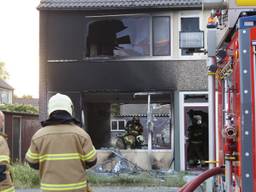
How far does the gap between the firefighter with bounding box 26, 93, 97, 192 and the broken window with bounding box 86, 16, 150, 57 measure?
13.2m

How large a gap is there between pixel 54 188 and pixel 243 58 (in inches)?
78.7

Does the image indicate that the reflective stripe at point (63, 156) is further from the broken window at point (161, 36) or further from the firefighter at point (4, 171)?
the broken window at point (161, 36)

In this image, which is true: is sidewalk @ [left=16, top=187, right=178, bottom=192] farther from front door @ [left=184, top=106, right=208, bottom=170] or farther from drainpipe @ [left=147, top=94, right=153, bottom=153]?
drainpipe @ [left=147, top=94, right=153, bottom=153]

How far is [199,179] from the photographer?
4.76 metres

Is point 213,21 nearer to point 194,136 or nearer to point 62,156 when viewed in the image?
point 62,156

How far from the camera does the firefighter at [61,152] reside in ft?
15.1

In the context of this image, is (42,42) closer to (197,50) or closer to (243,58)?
(197,50)

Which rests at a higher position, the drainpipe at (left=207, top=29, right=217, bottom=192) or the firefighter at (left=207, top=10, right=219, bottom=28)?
the firefighter at (left=207, top=10, right=219, bottom=28)

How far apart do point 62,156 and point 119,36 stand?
13.7 m

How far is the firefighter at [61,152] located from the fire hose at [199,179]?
33.0 inches

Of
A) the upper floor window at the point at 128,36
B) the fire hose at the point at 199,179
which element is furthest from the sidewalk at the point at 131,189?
the fire hose at the point at 199,179

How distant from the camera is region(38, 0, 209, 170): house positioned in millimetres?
17594

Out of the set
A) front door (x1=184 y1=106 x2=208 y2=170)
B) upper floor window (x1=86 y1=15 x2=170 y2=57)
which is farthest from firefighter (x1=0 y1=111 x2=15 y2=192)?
upper floor window (x1=86 y1=15 x2=170 y2=57)

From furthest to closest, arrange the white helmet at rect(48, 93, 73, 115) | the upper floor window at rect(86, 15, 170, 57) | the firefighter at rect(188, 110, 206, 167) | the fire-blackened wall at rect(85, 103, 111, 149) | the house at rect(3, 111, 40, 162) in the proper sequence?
the house at rect(3, 111, 40, 162)
the fire-blackened wall at rect(85, 103, 111, 149)
the upper floor window at rect(86, 15, 170, 57)
the firefighter at rect(188, 110, 206, 167)
the white helmet at rect(48, 93, 73, 115)
